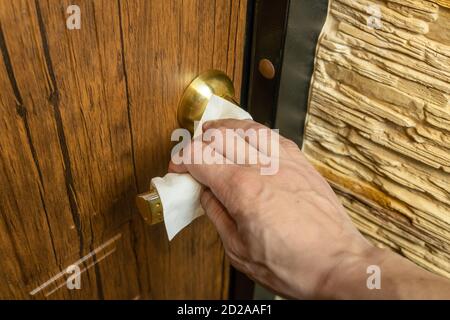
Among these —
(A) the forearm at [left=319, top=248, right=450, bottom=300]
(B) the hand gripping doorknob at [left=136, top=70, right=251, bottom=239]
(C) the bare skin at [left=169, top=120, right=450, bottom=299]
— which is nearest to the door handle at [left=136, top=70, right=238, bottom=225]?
(B) the hand gripping doorknob at [left=136, top=70, right=251, bottom=239]

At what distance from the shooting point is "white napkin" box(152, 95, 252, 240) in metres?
0.57

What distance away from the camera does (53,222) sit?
610 mm

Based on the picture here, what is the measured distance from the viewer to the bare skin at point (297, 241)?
49 cm

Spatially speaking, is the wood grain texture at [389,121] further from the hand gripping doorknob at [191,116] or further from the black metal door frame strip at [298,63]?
the hand gripping doorknob at [191,116]

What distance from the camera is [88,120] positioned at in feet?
1.83

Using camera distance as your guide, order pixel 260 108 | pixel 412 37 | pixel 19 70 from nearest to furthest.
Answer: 1. pixel 19 70
2. pixel 412 37
3. pixel 260 108

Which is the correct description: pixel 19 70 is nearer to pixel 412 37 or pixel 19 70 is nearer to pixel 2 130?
pixel 2 130

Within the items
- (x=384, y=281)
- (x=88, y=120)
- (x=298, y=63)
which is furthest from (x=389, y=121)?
(x=88, y=120)

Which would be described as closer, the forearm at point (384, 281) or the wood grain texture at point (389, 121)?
the forearm at point (384, 281)

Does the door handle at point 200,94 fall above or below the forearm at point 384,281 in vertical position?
above

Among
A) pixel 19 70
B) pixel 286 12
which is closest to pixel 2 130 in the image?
pixel 19 70

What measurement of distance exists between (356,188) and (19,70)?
49 cm

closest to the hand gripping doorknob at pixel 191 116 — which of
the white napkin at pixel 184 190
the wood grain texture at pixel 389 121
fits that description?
the white napkin at pixel 184 190

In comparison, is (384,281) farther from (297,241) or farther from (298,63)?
(298,63)
